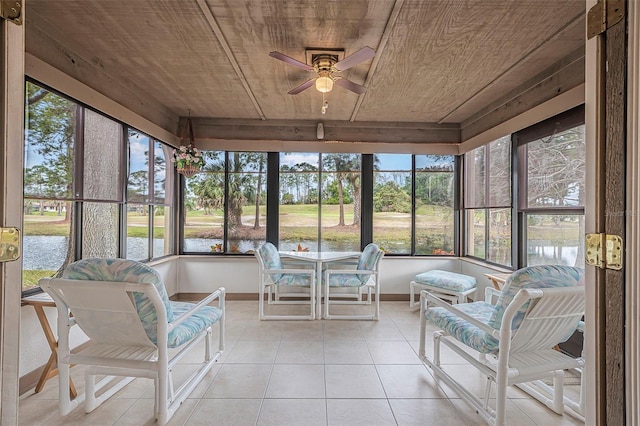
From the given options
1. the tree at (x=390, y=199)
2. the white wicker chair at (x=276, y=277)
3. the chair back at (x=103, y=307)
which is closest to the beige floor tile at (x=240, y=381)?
the chair back at (x=103, y=307)

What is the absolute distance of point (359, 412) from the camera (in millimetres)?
1969

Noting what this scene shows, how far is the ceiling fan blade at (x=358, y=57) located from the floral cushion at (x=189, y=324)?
2.06 m

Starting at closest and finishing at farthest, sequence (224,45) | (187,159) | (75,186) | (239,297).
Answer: (224,45)
(75,186)
(187,159)
(239,297)

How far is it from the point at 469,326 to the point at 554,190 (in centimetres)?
181

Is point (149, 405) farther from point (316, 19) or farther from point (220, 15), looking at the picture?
point (316, 19)

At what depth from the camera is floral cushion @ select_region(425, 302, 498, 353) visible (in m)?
1.80

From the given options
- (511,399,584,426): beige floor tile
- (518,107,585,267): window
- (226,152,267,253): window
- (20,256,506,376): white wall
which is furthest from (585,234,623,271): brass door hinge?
(226,152,267,253): window

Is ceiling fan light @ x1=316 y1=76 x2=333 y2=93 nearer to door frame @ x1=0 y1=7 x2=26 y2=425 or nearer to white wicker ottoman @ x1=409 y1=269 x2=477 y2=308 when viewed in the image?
door frame @ x1=0 y1=7 x2=26 y2=425

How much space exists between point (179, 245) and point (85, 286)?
3010mm

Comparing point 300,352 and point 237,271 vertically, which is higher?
point 237,271

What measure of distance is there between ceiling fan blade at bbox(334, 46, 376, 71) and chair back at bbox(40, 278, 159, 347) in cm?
197

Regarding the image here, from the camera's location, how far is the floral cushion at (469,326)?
1.80 meters

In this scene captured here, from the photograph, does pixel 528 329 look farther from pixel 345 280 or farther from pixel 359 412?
pixel 345 280

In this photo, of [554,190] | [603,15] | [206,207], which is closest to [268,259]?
[206,207]
